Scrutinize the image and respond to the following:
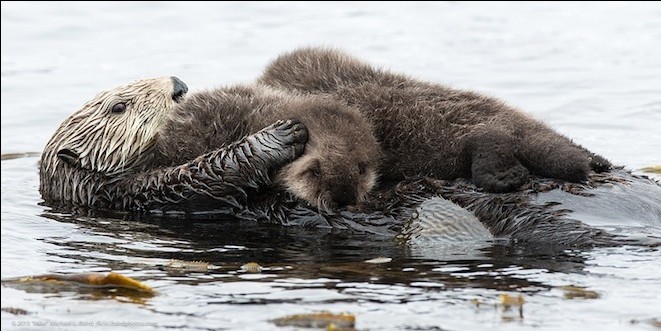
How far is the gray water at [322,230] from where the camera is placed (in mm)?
5137

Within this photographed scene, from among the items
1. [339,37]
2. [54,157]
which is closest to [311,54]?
[54,157]

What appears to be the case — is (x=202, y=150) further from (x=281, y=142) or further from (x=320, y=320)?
(x=320, y=320)

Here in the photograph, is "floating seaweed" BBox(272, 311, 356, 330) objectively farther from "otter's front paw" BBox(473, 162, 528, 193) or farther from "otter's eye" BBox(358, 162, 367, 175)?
"otter's front paw" BBox(473, 162, 528, 193)

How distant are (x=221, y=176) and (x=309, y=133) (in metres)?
0.63

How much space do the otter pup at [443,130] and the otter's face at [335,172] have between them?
25 centimetres

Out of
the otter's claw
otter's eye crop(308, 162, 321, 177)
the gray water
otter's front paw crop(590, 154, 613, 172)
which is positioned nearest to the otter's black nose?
the gray water

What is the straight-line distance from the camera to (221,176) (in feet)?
21.6

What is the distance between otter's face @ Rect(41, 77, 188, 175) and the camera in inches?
282

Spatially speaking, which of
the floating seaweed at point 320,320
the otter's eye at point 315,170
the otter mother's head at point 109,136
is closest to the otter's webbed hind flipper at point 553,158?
the otter's eye at point 315,170

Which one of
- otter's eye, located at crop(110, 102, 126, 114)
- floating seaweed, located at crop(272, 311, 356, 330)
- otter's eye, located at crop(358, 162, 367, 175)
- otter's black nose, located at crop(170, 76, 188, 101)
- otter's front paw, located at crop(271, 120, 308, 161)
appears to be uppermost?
otter's black nose, located at crop(170, 76, 188, 101)

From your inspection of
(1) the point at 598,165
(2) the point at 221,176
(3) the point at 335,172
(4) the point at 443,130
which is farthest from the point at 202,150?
(1) the point at 598,165

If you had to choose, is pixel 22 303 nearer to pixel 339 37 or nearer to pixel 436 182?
pixel 436 182

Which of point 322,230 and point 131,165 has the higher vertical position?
point 131,165

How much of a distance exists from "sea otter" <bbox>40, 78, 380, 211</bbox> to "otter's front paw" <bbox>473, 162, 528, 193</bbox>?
58cm
